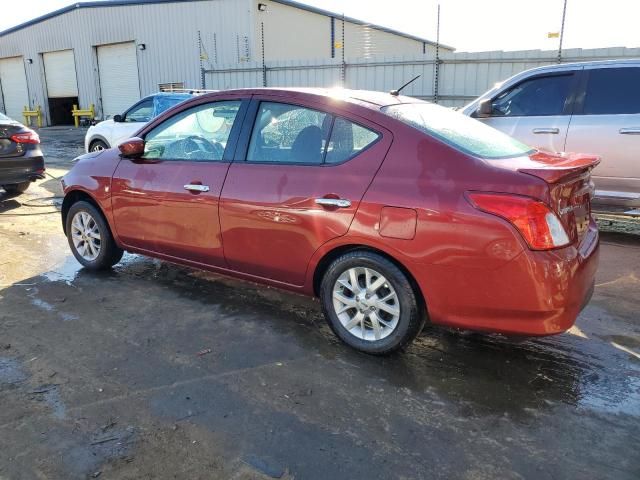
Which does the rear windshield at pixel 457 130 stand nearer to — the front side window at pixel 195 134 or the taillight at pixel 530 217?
the taillight at pixel 530 217

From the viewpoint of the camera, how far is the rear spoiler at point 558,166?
2.76 m

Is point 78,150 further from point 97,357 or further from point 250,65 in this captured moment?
point 97,357

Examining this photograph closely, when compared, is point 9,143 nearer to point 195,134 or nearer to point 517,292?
point 195,134

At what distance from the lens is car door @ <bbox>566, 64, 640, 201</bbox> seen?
551 centimetres

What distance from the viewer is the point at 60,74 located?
2573cm

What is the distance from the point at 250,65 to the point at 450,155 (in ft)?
47.1

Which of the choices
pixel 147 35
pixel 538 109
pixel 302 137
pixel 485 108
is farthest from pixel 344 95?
pixel 147 35

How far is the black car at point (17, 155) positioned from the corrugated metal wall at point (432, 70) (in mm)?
8235

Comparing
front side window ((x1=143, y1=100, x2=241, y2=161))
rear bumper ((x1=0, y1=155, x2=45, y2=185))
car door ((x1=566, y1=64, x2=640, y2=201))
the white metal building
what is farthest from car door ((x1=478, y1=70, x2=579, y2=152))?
the white metal building

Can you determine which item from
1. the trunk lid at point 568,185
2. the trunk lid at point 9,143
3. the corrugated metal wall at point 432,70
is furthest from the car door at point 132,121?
the trunk lid at point 568,185

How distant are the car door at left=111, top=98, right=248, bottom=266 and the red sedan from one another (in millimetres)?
13

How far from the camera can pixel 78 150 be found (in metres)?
16.8

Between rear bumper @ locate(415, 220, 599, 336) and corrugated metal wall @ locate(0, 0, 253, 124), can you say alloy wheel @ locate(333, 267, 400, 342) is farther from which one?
corrugated metal wall @ locate(0, 0, 253, 124)

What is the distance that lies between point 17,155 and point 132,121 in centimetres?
364
